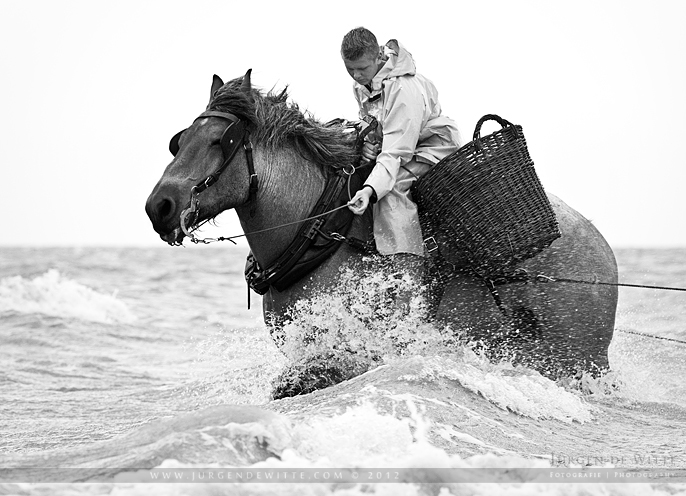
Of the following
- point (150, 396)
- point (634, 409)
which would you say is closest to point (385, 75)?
point (634, 409)

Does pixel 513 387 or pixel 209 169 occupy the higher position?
pixel 209 169

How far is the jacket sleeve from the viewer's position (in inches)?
188

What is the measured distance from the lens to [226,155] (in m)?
4.71

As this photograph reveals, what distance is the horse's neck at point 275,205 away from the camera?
192 inches

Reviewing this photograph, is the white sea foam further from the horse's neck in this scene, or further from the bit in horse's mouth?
the bit in horse's mouth

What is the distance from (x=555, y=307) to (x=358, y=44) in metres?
1.88

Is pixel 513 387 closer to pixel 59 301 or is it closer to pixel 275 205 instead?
pixel 275 205

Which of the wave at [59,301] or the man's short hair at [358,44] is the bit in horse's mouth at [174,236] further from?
the wave at [59,301]

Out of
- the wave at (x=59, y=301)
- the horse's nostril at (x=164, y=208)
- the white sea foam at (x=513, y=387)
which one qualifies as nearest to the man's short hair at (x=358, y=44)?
the horse's nostril at (x=164, y=208)

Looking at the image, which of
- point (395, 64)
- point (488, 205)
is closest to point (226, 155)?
point (395, 64)

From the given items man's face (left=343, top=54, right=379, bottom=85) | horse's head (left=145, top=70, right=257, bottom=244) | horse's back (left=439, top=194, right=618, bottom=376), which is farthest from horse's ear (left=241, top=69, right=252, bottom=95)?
A: horse's back (left=439, top=194, right=618, bottom=376)

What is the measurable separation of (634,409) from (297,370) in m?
1.94

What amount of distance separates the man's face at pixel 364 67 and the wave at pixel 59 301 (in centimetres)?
869

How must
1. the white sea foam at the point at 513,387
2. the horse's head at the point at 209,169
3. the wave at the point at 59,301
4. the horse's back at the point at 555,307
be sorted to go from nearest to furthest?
1. the white sea foam at the point at 513,387
2. the horse's head at the point at 209,169
3. the horse's back at the point at 555,307
4. the wave at the point at 59,301
